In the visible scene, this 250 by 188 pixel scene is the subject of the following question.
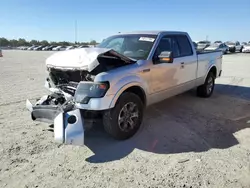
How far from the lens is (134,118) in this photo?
161 inches

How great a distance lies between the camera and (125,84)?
378cm

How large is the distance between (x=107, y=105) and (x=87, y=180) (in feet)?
3.71

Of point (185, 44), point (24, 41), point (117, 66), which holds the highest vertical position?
point (24, 41)

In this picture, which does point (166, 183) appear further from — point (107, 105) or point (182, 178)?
point (107, 105)

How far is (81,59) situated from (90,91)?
1.99ft

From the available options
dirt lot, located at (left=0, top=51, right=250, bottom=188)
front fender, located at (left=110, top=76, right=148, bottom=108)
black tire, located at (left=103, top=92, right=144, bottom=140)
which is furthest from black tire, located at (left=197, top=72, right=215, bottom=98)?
black tire, located at (left=103, top=92, right=144, bottom=140)

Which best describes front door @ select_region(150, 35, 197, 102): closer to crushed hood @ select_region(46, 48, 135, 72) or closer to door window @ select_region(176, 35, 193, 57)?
door window @ select_region(176, 35, 193, 57)

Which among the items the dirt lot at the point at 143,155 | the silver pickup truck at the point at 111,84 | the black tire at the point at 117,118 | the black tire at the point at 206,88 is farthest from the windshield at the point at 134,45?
the black tire at the point at 206,88

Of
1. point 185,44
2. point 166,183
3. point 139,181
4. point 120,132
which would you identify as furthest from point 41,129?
point 185,44

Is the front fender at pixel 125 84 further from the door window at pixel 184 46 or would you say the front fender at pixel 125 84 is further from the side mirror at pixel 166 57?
the door window at pixel 184 46

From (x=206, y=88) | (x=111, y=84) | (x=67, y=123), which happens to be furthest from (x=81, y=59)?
(x=206, y=88)

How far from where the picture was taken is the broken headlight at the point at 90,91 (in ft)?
11.3

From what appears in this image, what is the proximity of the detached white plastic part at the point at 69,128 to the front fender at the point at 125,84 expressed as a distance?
59cm

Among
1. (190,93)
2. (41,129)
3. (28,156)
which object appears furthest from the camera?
(190,93)
